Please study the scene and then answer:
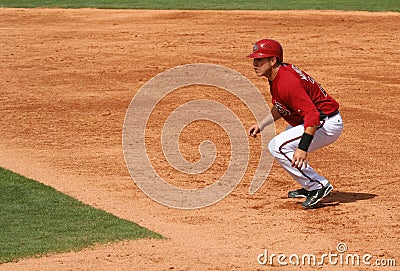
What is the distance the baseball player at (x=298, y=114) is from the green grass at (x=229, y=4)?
1495 cm

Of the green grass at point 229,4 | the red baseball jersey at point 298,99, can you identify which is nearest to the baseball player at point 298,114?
the red baseball jersey at point 298,99

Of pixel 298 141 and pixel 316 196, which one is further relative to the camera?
pixel 316 196

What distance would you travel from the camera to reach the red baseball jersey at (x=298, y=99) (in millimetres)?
8344

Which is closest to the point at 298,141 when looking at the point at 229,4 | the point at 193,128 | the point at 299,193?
the point at 299,193

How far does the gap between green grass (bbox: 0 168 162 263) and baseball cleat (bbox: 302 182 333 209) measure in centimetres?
171

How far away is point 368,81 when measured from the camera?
15.7m

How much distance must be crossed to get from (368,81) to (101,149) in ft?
20.1

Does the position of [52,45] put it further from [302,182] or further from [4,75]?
[302,182]

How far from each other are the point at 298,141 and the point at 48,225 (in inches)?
102

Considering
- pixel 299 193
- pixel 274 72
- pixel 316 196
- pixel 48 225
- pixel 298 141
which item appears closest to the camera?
pixel 48 225

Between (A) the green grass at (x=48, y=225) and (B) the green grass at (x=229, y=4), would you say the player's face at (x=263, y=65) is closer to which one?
A: (A) the green grass at (x=48, y=225)

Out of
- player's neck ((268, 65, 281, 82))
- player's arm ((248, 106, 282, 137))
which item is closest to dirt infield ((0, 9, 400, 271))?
player's arm ((248, 106, 282, 137))

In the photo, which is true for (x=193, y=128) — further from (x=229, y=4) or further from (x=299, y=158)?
(x=229, y=4)

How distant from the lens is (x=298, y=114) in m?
8.68
